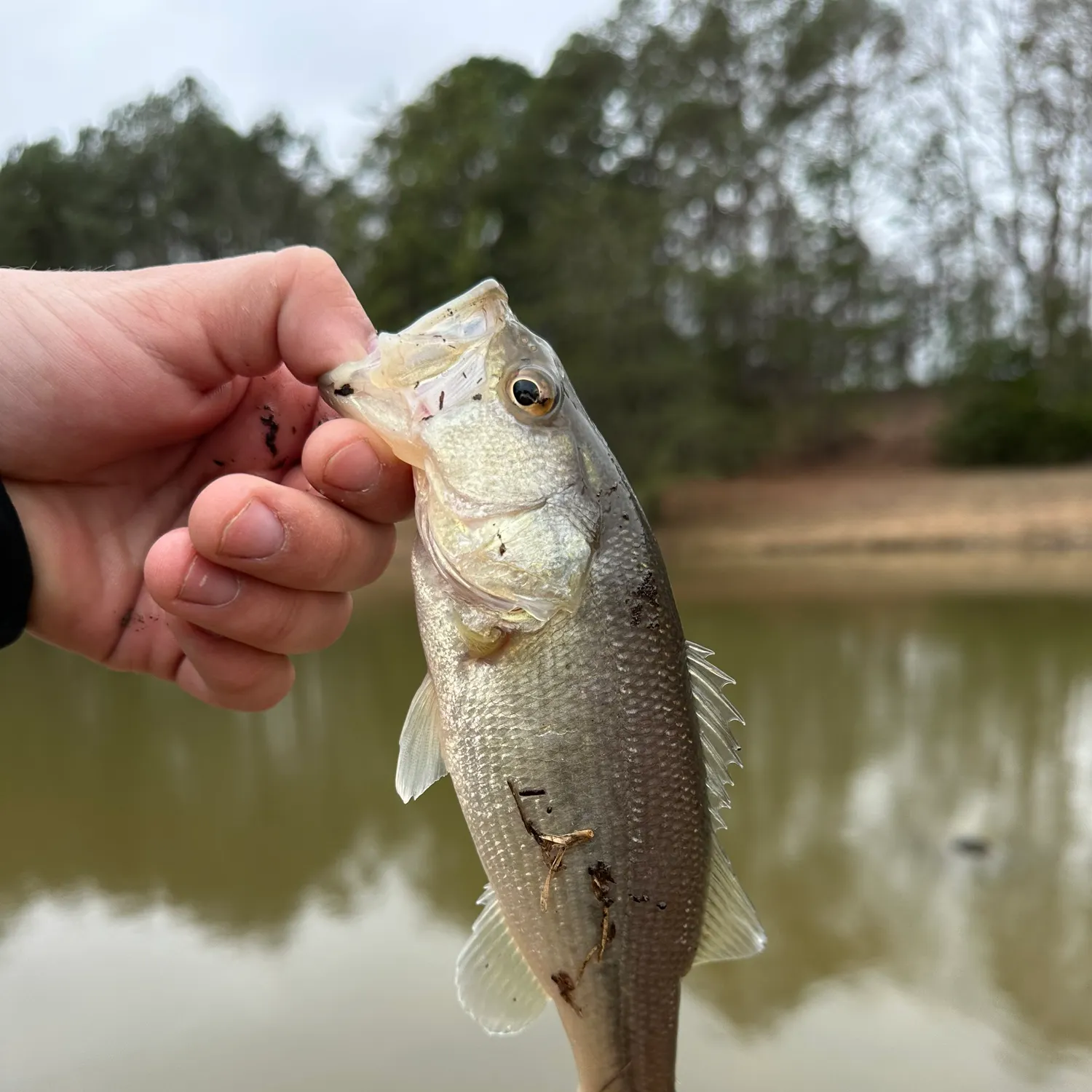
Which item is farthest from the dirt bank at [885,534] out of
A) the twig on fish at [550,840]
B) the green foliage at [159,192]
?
the twig on fish at [550,840]

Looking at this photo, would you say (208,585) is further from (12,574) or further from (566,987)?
(566,987)

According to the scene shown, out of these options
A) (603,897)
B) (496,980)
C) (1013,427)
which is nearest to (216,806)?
(496,980)

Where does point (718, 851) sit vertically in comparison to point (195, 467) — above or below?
below

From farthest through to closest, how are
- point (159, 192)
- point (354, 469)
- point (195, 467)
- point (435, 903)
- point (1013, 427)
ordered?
1. point (1013, 427)
2. point (159, 192)
3. point (435, 903)
4. point (195, 467)
5. point (354, 469)

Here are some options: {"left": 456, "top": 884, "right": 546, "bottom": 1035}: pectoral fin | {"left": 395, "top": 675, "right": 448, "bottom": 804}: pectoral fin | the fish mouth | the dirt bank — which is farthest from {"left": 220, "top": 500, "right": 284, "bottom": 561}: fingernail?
the dirt bank

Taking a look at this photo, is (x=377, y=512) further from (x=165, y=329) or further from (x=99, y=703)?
(x=99, y=703)

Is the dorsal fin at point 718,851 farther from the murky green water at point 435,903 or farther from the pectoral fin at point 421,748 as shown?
the murky green water at point 435,903
